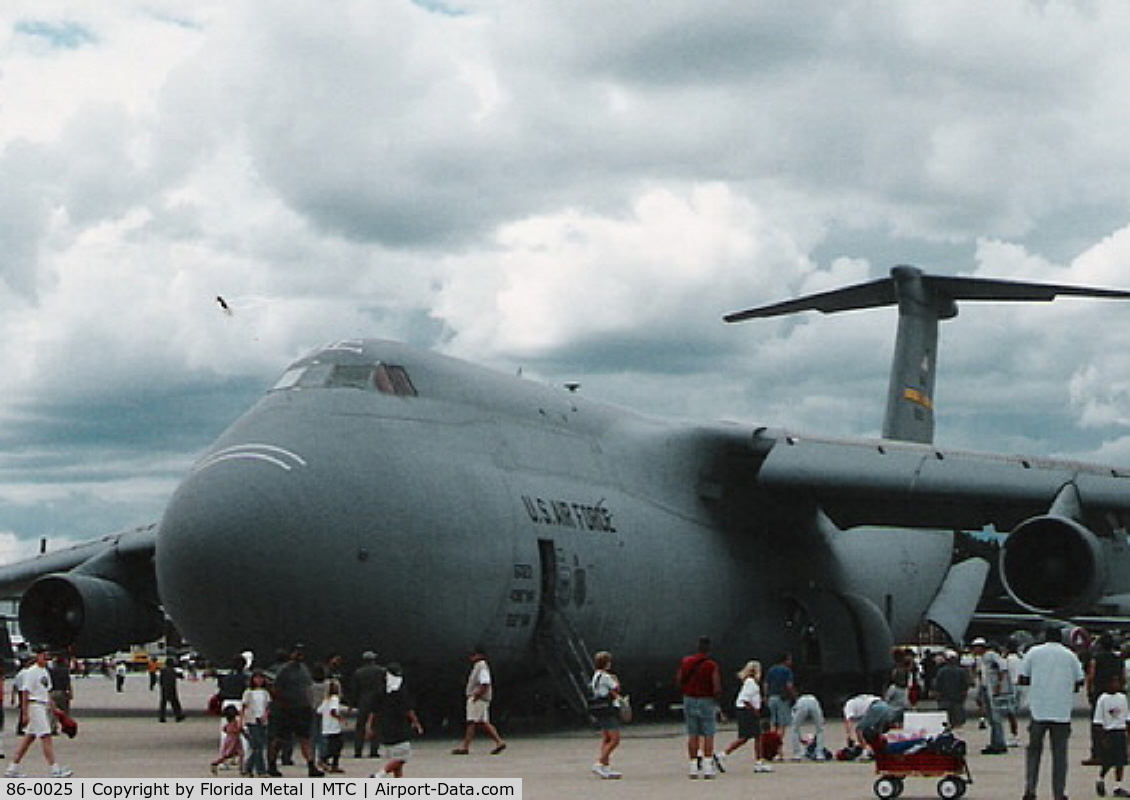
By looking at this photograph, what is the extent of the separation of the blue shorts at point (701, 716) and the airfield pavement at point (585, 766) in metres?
0.44

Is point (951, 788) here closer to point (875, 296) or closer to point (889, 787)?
point (889, 787)

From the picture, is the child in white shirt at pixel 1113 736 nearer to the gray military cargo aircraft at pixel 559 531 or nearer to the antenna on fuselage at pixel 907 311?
the gray military cargo aircraft at pixel 559 531

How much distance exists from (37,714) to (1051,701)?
919 centimetres

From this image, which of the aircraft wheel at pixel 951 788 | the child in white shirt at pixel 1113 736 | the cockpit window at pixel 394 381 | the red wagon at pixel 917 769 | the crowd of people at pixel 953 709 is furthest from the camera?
the cockpit window at pixel 394 381

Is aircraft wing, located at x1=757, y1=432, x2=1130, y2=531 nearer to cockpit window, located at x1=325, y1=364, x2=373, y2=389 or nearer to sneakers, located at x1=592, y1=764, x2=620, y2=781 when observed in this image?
cockpit window, located at x1=325, y1=364, x2=373, y2=389

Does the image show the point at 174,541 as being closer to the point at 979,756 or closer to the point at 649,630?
the point at 649,630

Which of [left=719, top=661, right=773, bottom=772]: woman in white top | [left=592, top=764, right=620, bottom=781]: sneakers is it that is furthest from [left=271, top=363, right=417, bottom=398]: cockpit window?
[left=592, top=764, right=620, bottom=781]: sneakers

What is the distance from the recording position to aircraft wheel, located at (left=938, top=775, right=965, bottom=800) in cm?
1335

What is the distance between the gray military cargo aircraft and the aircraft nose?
3cm

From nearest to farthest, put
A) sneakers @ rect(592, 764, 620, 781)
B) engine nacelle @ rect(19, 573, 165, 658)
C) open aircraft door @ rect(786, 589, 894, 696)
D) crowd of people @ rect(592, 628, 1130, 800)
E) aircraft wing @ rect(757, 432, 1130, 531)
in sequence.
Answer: crowd of people @ rect(592, 628, 1130, 800)
sneakers @ rect(592, 764, 620, 781)
aircraft wing @ rect(757, 432, 1130, 531)
engine nacelle @ rect(19, 573, 165, 658)
open aircraft door @ rect(786, 589, 894, 696)

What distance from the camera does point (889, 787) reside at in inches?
524

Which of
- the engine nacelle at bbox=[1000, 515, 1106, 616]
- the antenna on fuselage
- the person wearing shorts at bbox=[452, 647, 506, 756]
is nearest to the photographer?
the person wearing shorts at bbox=[452, 647, 506, 756]

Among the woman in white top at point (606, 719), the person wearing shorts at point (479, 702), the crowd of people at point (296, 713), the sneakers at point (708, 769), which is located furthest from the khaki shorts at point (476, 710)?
the sneakers at point (708, 769)

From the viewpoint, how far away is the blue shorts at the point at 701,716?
16.2m
